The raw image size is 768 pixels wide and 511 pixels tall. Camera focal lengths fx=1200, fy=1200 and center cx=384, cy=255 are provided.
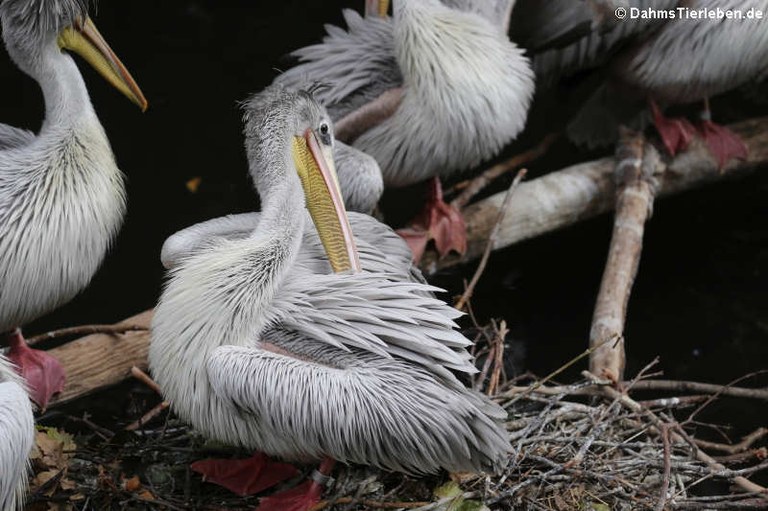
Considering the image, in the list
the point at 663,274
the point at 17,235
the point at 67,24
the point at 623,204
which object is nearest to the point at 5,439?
the point at 17,235

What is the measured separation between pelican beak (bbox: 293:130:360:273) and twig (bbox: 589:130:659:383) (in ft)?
3.54

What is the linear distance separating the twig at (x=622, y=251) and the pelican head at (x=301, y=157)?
3.61 feet

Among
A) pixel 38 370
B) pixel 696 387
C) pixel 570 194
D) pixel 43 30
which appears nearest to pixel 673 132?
pixel 570 194

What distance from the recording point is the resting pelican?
3.46 m

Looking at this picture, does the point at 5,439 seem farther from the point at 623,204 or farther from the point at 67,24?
the point at 623,204

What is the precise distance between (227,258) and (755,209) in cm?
395

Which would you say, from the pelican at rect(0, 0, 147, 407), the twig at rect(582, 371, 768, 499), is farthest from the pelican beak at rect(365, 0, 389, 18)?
the twig at rect(582, 371, 768, 499)

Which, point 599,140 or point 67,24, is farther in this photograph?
point 599,140

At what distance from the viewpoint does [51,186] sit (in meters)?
4.15

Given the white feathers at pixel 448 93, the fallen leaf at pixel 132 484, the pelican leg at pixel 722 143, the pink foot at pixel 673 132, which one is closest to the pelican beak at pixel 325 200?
the fallen leaf at pixel 132 484

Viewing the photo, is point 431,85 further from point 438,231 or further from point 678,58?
point 678,58

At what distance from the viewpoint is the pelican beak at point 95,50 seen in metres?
4.36

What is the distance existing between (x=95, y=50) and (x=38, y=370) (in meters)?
1.20

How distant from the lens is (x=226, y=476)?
3.89m
